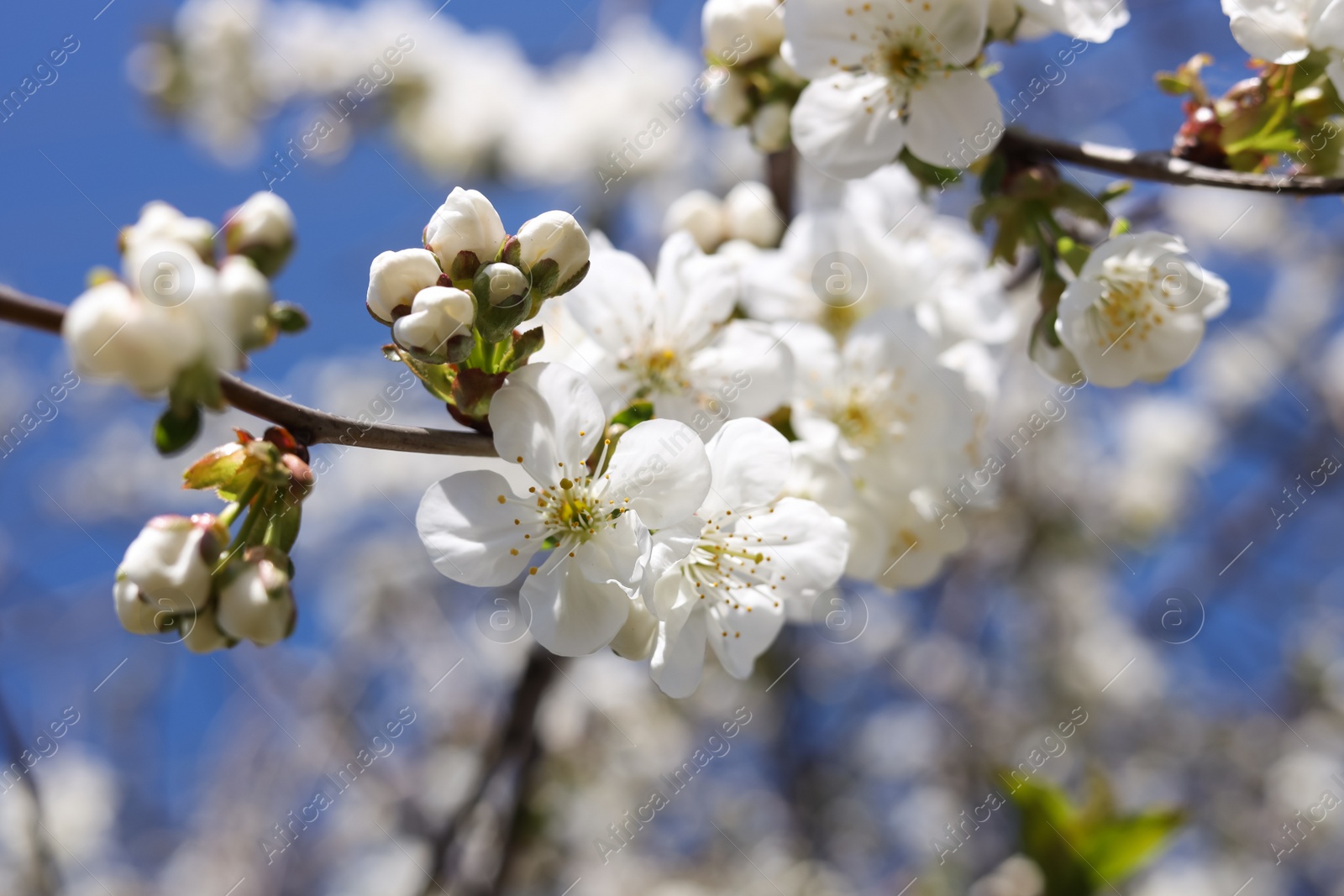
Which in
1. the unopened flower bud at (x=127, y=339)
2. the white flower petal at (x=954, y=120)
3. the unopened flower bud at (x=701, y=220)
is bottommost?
the unopened flower bud at (x=701, y=220)

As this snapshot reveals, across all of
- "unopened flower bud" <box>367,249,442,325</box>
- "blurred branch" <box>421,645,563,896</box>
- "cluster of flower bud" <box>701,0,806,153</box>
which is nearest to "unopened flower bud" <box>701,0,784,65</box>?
"cluster of flower bud" <box>701,0,806,153</box>

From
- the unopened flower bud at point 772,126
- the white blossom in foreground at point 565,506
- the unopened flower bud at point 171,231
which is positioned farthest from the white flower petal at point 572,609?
the unopened flower bud at point 772,126

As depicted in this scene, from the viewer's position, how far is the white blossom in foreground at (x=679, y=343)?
1.39m

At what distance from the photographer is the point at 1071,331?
4.17 ft

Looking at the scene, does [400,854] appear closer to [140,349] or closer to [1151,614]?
[1151,614]

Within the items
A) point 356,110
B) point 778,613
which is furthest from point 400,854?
point 778,613

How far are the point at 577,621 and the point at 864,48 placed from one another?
3.11 feet

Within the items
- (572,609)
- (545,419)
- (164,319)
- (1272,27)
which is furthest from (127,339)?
(1272,27)

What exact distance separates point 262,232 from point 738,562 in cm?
70

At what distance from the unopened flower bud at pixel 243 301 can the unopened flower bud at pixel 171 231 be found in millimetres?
102

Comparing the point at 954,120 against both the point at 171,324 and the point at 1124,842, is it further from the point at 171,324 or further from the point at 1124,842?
the point at 1124,842

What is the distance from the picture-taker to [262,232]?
3.11 feet

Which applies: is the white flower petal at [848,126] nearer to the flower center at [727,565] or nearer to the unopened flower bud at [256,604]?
the flower center at [727,565]

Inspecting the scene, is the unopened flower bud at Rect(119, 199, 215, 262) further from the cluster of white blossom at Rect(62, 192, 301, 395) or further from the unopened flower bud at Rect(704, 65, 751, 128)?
the unopened flower bud at Rect(704, 65, 751, 128)
